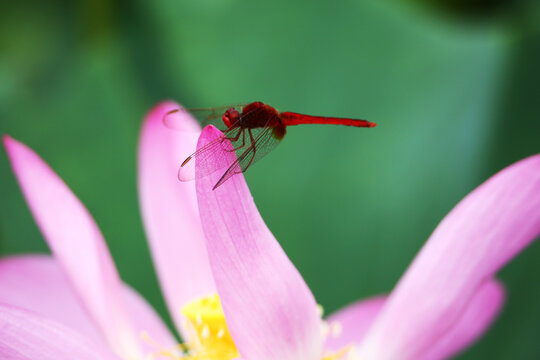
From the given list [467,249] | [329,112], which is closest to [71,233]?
[467,249]

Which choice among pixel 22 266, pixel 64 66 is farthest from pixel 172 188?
pixel 64 66

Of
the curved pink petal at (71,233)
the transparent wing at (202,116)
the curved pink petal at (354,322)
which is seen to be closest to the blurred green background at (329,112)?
the curved pink petal at (354,322)

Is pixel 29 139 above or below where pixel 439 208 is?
above

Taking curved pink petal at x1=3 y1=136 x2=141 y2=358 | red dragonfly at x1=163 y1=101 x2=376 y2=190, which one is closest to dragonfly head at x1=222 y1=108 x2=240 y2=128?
red dragonfly at x1=163 y1=101 x2=376 y2=190

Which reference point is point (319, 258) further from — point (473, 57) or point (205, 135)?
point (205, 135)

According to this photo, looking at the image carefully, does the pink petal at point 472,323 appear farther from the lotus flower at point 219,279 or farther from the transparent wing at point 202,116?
the transparent wing at point 202,116

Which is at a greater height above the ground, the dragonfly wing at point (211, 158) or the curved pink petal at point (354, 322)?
the dragonfly wing at point (211, 158)

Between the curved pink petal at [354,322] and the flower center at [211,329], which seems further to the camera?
the curved pink petal at [354,322]
